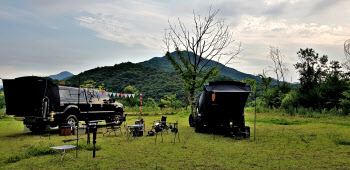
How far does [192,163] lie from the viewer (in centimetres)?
688

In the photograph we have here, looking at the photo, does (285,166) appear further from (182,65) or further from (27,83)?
(182,65)

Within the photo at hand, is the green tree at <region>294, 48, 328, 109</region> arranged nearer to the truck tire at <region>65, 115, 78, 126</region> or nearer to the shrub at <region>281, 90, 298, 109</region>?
the shrub at <region>281, 90, 298, 109</region>

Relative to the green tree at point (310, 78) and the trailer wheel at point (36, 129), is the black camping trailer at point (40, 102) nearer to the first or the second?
the trailer wheel at point (36, 129)

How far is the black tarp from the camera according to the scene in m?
11.9

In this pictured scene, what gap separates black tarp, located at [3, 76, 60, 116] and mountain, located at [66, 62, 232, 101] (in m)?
36.4

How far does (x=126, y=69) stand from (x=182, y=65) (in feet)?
171

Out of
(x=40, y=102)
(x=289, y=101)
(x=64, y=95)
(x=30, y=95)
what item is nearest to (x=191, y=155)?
(x=64, y=95)

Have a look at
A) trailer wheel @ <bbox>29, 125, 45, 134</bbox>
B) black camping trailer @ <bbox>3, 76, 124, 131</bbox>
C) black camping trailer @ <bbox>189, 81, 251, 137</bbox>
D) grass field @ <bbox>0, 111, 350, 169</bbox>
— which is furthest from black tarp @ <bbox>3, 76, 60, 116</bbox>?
black camping trailer @ <bbox>189, 81, 251, 137</bbox>

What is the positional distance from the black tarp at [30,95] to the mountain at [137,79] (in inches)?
1434

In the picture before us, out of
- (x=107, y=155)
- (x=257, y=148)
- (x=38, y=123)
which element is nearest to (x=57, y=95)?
(x=38, y=123)

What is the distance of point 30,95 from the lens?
12.0 metres

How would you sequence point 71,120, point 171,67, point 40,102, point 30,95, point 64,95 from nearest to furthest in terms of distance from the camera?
point 40,102, point 30,95, point 64,95, point 71,120, point 171,67

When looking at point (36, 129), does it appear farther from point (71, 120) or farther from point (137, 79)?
point (137, 79)

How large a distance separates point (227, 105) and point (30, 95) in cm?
872
